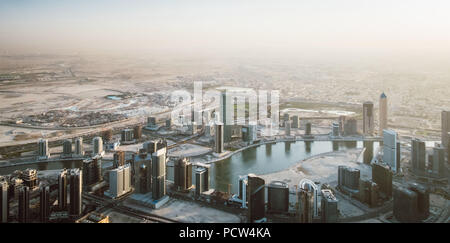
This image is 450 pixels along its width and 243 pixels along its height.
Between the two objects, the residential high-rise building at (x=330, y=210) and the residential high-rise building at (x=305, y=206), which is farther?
the residential high-rise building at (x=330, y=210)

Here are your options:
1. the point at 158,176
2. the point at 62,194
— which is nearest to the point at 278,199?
the point at 158,176

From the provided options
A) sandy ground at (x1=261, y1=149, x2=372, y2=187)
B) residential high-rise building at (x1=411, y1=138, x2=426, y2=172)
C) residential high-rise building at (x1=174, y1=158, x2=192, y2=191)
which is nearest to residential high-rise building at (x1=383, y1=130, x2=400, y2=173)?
residential high-rise building at (x1=411, y1=138, x2=426, y2=172)

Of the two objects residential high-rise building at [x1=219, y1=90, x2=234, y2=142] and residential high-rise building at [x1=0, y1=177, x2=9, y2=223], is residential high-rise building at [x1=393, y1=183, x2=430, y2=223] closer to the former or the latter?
residential high-rise building at [x1=219, y1=90, x2=234, y2=142]

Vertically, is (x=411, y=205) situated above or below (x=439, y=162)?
below

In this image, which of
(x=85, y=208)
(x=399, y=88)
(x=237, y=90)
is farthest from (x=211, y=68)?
(x=85, y=208)

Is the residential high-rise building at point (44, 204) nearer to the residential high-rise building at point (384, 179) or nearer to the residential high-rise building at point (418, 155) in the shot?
the residential high-rise building at point (384, 179)

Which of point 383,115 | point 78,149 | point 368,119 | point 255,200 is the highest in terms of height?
point 383,115

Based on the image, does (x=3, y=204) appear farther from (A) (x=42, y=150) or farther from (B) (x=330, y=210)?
(B) (x=330, y=210)

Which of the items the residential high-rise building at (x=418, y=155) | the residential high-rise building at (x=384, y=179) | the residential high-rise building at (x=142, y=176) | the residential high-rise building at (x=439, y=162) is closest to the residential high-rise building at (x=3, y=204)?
the residential high-rise building at (x=142, y=176)
